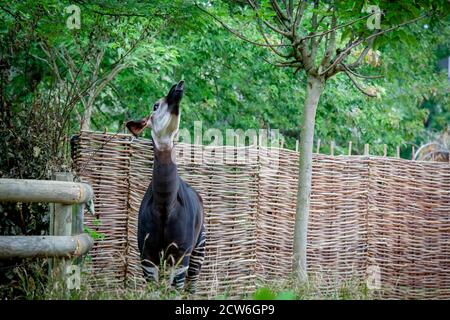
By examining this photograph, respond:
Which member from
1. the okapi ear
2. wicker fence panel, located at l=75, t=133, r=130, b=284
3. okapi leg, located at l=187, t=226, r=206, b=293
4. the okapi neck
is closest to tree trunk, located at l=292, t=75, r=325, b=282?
okapi leg, located at l=187, t=226, r=206, b=293

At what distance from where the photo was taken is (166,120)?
20.2 ft

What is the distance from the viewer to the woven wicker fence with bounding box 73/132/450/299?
7684 mm

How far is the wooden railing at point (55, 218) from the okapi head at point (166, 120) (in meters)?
1.02

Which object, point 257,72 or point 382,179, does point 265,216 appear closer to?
point 382,179

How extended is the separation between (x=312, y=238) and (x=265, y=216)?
27.8 inches

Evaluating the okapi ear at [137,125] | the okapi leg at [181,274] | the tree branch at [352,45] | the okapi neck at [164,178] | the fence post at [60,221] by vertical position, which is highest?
the tree branch at [352,45]

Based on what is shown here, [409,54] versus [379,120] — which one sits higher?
[409,54]

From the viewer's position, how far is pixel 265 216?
8578 mm

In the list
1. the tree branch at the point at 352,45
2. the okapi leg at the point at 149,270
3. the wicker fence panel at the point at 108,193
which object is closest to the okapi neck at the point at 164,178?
the okapi leg at the point at 149,270

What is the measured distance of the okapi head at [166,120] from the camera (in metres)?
6.05

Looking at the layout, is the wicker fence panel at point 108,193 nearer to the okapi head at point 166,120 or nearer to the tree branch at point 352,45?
the okapi head at point 166,120

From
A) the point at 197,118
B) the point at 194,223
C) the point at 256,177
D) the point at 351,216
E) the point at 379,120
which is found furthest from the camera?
the point at 379,120

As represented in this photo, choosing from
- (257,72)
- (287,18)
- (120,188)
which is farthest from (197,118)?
(287,18)

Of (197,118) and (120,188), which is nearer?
(120,188)
